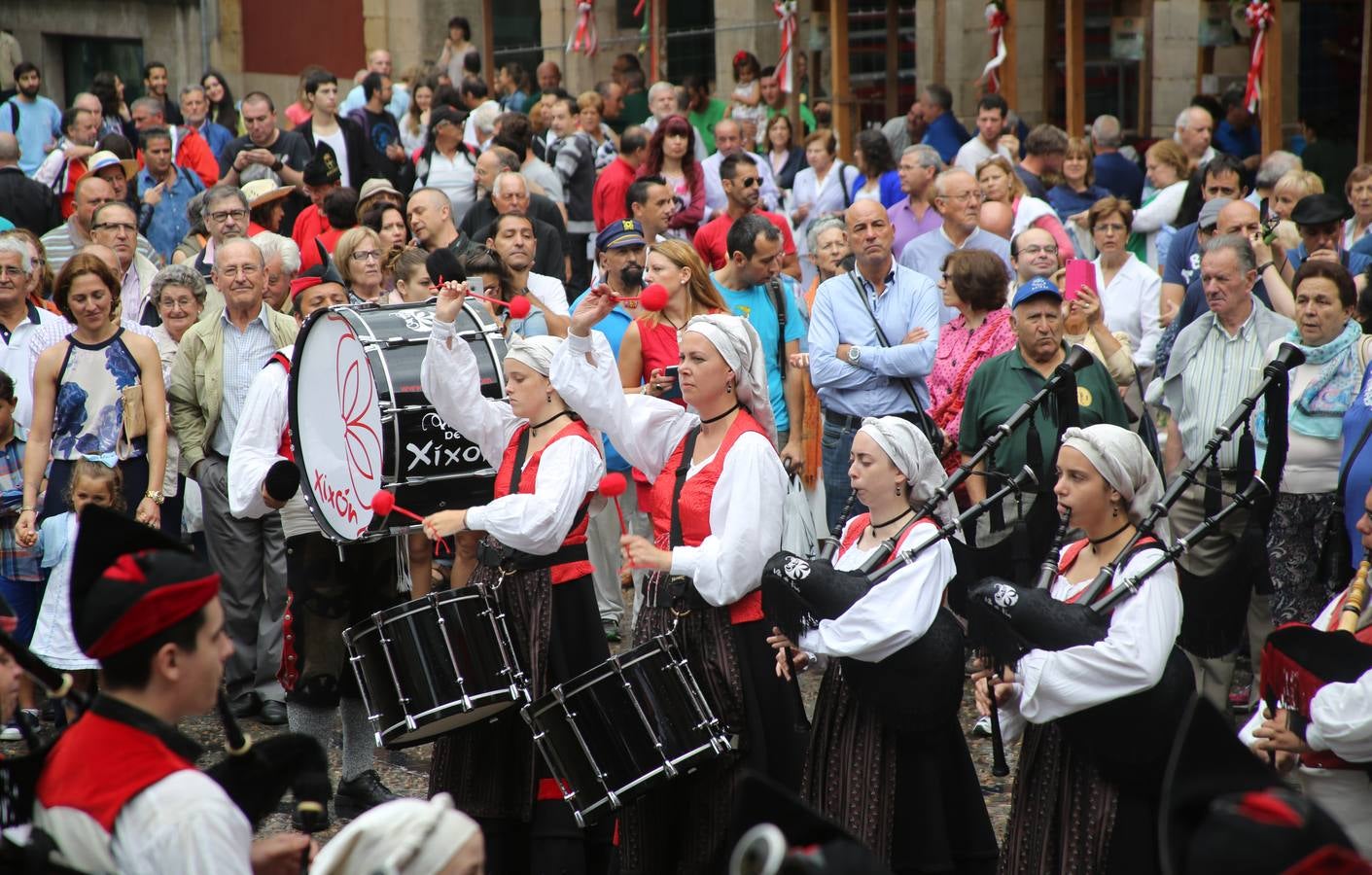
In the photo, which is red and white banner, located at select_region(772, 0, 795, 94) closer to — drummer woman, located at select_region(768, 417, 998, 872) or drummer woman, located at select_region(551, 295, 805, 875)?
drummer woman, located at select_region(551, 295, 805, 875)

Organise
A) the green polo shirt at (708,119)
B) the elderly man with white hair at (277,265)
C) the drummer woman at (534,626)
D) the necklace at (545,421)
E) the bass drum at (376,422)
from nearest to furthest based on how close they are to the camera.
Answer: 1. the drummer woman at (534,626)
2. the necklace at (545,421)
3. the bass drum at (376,422)
4. the elderly man with white hair at (277,265)
5. the green polo shirt at (708,119)

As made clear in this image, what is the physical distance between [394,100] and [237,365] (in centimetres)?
1007

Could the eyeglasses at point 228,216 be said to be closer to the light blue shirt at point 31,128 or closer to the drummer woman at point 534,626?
the drummer woman at point 534,626

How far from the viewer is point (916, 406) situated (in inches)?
275

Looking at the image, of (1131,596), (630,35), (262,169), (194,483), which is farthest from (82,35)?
(1131,596)

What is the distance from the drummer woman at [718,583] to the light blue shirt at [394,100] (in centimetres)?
1108

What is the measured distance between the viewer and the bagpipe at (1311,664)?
3887mm

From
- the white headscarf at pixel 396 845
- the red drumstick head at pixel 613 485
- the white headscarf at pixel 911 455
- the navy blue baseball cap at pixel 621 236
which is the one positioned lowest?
the white headscarf at pixel 396 845

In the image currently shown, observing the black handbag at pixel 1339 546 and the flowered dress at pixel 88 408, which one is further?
the flowered dress at pixel 88 408

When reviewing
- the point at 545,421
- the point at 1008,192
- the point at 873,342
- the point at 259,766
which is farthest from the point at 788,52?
the point at 259,766

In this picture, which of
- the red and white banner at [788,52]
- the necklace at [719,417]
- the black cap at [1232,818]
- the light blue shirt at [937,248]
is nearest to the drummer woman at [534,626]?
the necklace at [719,417]

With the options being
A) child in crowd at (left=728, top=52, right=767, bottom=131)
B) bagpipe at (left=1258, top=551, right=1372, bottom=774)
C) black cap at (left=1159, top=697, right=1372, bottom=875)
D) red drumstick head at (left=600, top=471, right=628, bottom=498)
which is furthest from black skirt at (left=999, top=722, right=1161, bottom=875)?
child in crowd at (left=728, top=52, right=767, bottom=131)

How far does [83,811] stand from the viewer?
8.75ft

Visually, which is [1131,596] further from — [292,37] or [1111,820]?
[292,37]
